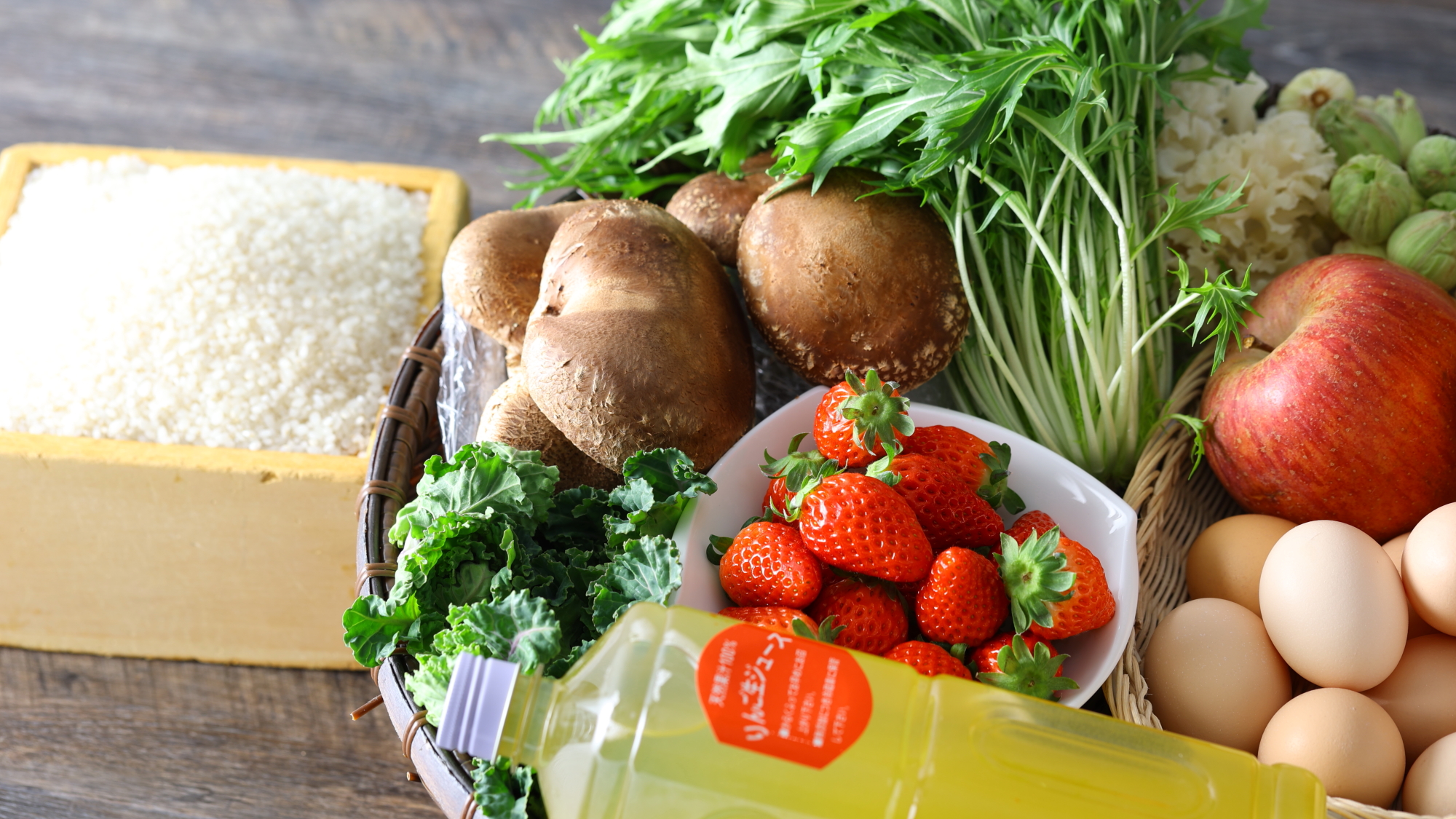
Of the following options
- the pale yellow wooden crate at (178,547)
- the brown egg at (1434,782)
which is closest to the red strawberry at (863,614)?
the brown egg at (1434,782)

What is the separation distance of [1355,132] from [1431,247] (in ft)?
0.76

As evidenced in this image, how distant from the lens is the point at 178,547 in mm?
1302

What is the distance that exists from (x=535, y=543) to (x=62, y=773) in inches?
32.0

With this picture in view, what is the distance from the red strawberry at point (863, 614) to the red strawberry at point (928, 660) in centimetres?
2

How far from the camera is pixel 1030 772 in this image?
71 centimetres

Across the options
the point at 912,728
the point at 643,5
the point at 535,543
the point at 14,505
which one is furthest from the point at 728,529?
the point at 14,505

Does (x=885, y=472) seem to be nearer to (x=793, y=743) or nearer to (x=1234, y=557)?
Result: (x=793, y=743)

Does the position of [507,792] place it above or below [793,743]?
below

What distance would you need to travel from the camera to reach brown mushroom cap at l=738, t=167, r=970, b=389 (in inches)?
41.9

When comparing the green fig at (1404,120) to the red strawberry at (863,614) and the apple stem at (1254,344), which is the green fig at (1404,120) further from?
the red strawberry at (863,614)

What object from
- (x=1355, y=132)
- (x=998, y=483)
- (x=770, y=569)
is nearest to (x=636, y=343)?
(x=770, y=569)

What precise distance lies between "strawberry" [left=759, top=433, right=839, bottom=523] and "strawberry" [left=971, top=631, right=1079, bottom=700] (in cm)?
20

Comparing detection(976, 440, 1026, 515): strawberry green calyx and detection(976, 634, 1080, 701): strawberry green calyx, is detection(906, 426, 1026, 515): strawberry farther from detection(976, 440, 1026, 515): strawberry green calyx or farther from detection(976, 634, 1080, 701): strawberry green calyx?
detection(976, 634, 1080, 701): strawberry green calyx

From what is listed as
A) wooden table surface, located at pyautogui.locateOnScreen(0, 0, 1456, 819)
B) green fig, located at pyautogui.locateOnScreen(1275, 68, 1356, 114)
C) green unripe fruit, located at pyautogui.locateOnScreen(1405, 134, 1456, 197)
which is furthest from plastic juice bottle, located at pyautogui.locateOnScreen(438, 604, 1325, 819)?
wooden table surface, located at pyautogui.locateOnScreen(0, 0, 1456, 819)
